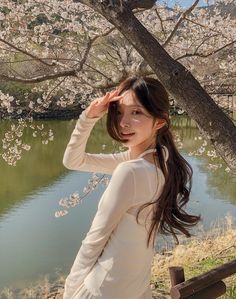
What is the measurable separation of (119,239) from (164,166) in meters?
0.27

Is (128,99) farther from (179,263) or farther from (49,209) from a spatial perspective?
(49,209)

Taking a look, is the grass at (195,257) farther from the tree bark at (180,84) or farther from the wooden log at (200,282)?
the tree bark at (180,84)

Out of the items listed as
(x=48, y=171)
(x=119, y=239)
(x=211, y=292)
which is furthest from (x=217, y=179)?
(x=119, y=239)

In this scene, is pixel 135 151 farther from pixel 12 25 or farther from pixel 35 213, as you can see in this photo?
pixel 35 213

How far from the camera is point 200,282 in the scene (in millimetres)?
2047

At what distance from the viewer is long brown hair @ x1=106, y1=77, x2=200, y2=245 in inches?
→ 56.6

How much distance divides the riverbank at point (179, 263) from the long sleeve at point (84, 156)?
3510 mm

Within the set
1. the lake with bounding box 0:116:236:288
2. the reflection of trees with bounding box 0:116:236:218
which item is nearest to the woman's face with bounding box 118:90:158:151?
the lake with bounding box 0:116:236:288

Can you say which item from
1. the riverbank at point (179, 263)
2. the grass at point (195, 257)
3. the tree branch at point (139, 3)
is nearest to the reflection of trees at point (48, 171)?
the grass at point (195, 257)

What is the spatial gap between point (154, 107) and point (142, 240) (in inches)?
16.4

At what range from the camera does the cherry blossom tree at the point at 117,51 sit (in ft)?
7.91

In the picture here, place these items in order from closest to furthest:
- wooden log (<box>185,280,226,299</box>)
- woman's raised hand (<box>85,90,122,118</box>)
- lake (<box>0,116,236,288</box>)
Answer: woman's raised hand (<box>85,90,122,118</box>), wooden log (<box>185,280,226,299</box>), lake (<box>0,116,236,288</box>)

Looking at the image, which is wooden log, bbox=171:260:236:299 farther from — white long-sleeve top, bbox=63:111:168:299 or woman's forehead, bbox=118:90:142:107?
woman's forehead, bbox=118:90:142:107

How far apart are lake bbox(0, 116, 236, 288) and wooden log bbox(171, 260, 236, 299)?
6.27 feet
